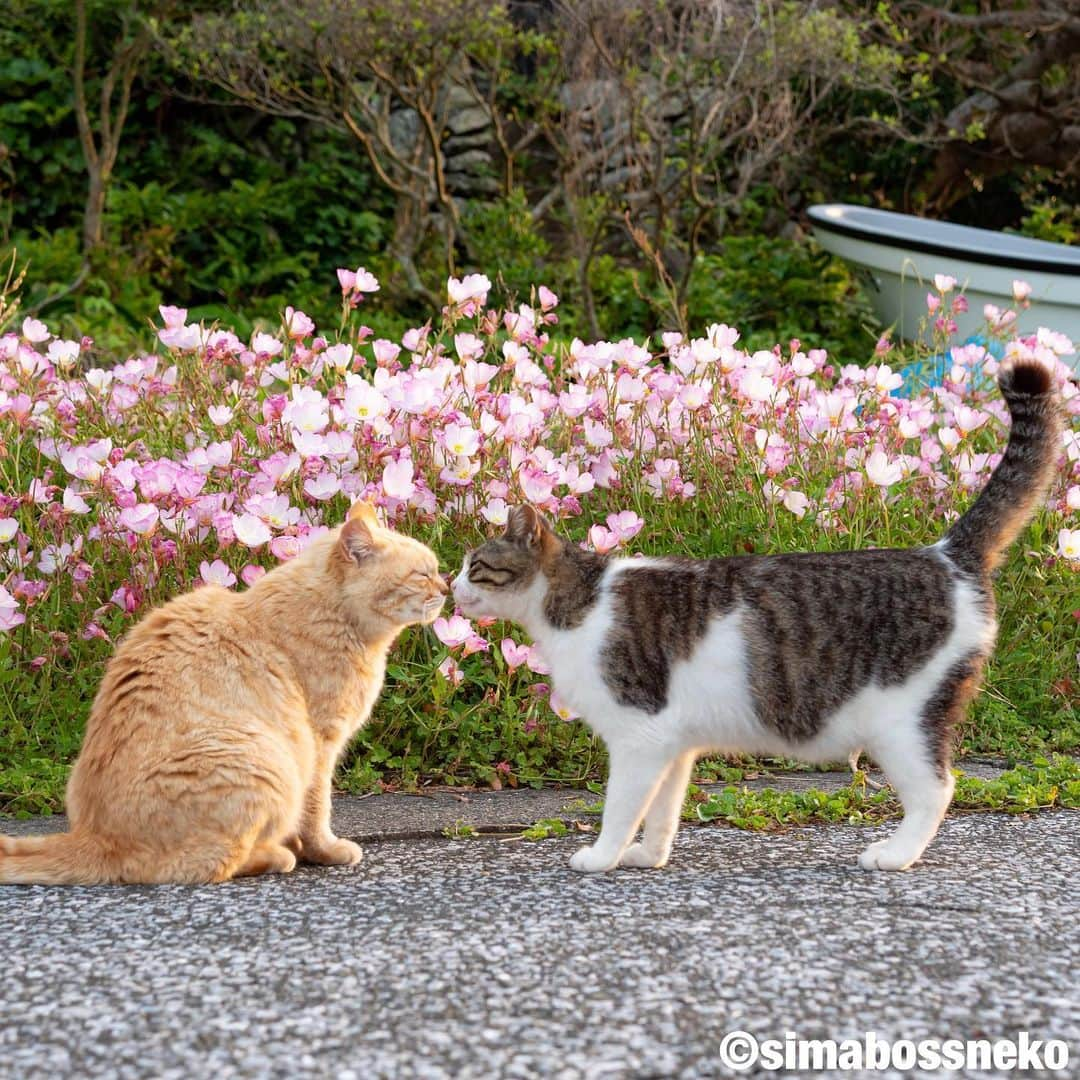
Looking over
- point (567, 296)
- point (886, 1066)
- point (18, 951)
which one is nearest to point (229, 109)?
point (567, 296)

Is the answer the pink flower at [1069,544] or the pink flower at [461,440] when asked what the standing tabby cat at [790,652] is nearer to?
the pink flower at [461,440]

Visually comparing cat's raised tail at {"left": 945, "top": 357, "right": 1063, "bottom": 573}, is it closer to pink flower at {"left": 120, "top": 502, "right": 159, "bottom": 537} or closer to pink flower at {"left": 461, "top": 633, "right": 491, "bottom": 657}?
pink flower at {"left": 461, "top": 633, "right": 491, "bottom": 657}

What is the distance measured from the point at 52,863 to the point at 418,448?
2.07m

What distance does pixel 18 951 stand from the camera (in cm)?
329

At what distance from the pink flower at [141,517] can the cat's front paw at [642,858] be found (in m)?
1.86

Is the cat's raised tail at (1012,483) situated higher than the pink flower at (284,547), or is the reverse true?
the cat's raised tail at (1012,483)

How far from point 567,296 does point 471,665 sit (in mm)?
8348

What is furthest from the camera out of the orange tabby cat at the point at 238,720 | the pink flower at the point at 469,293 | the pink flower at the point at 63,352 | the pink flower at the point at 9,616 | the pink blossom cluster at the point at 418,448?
the pink flower at the point at 63,352

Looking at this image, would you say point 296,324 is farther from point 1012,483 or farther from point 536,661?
point 1012,483

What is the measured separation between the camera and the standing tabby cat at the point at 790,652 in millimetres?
3941

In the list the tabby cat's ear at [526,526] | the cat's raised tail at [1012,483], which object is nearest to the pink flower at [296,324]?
the tabby cat's ear at [526,526]

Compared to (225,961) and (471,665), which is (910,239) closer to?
(471,665)

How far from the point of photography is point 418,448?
5348 mm

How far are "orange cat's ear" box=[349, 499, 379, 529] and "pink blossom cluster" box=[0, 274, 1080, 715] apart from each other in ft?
1.15
